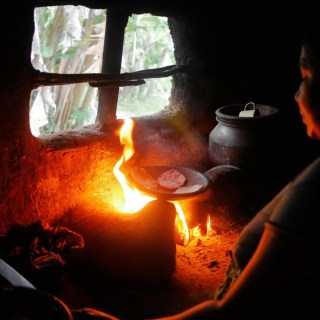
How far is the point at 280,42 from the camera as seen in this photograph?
5.63 m

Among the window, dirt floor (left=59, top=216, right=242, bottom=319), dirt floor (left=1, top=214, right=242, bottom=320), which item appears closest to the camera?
dirt floor (left=1, top=214, right=242, bottom=320)

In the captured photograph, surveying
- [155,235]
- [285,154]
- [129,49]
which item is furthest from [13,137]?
[129,49]

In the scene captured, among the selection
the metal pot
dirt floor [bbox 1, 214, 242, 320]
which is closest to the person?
dirt floor [bbox 1, 214, 242, 320]

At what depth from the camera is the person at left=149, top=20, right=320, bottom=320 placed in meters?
1.31

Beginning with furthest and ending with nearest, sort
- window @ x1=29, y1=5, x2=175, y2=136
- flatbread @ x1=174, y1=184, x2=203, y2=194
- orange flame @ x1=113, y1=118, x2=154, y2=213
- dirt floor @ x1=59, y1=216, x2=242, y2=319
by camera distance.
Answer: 1. window @ x1=29, y1=5, x2=175, y2=136
2. orange flame @ x1=113, y1=118, x2=154, y2=213
3. flatbread @ x1=174, y1=184, x2=203, y2=194
4. dirt floor @ x1=59, y1=216, x2=242, y2=319

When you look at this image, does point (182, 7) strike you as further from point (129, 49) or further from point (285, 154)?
point (129, 49)

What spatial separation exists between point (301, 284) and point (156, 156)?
3.81 meters

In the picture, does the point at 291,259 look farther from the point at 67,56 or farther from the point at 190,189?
the point at 67,56

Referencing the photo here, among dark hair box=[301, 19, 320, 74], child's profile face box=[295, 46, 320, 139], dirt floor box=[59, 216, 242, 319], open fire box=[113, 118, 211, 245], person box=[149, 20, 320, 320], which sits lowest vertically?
dirt floor box=[59, 216, 242, 319]

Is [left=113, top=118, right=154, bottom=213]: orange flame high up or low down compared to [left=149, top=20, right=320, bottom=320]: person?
down

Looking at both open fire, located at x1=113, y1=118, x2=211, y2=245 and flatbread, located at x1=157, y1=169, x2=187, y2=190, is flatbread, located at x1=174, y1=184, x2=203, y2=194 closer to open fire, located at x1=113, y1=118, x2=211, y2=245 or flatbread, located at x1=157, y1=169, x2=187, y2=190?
flatbread, located at x1=157, y1=169, x2=187, y2=190

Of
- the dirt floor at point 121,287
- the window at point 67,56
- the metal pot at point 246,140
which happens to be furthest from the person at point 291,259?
the window at point 67,56

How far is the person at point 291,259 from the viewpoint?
1.31 meters

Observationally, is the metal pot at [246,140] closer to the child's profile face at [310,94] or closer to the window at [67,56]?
the child's profile face at [310,94]
